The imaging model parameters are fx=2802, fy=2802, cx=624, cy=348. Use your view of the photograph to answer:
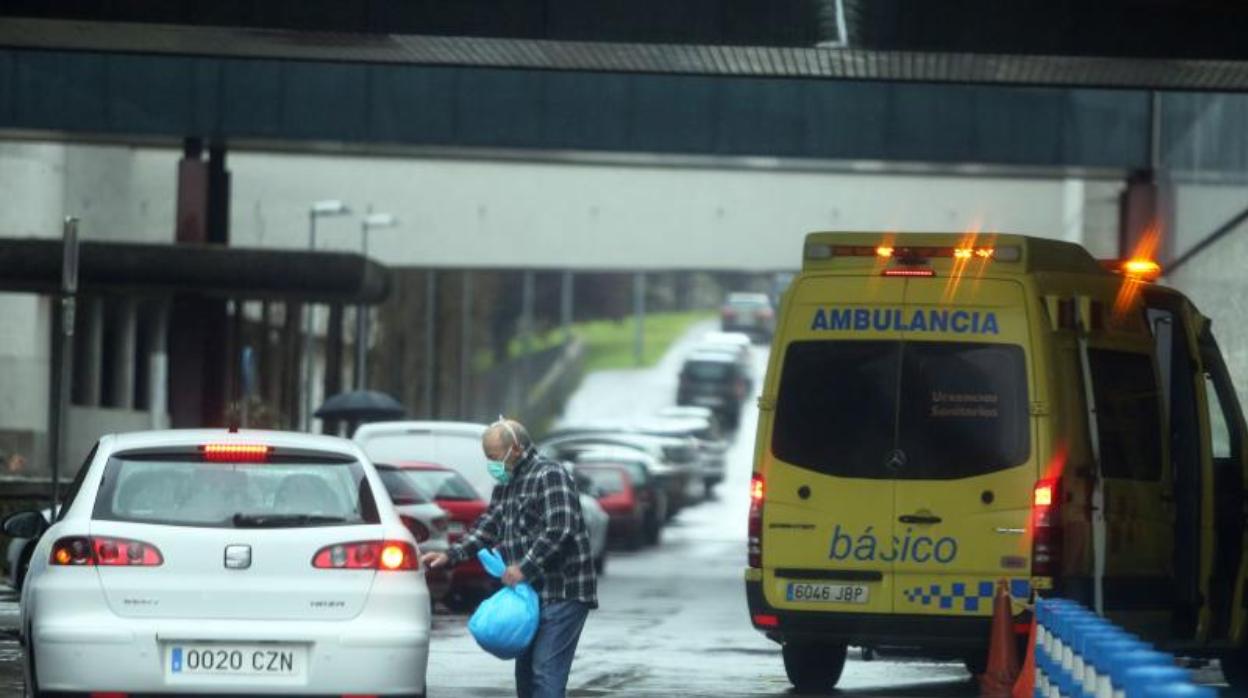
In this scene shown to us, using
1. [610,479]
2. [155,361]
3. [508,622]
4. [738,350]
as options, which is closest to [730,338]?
[738,350]

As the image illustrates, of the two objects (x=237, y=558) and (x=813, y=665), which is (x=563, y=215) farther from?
(x=237, y=558)

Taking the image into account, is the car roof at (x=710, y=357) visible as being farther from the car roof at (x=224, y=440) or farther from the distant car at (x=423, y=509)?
the car roof at (x=224, y=440)

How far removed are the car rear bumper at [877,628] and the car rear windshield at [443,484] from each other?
31.8 feet

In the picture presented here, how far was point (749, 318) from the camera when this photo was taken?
10300cm

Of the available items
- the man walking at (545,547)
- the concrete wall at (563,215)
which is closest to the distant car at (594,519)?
the man walking at (545,547)

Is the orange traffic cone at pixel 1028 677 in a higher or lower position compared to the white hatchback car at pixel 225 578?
lower

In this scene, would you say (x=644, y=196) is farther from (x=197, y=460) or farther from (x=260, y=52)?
(x=197, y=460)

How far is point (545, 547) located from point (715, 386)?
7405 cm

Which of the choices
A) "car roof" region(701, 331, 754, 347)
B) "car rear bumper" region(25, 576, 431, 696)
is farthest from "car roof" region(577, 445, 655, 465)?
"car roof" region(701, 331, 754, 347)

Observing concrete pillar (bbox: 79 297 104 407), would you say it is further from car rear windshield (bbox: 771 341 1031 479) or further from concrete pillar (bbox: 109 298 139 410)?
car rear windshield (bbox: 771 341 1031 479)

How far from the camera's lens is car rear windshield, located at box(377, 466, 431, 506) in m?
23.2

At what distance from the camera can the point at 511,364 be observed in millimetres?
96312

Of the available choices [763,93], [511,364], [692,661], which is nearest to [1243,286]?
[763,93]

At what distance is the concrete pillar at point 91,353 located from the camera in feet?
195
